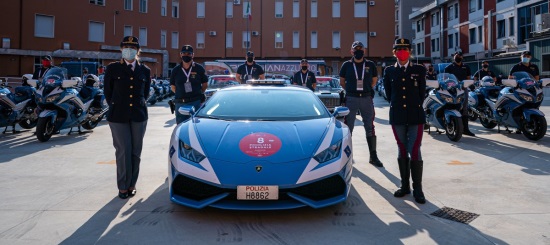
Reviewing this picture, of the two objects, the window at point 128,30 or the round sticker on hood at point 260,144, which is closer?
the round sticker on hood at point 260,144

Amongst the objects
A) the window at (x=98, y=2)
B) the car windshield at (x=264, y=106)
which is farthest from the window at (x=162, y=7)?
the car windshield at (x=264, y=106)

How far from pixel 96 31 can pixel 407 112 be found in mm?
33898

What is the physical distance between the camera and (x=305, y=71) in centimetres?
1086

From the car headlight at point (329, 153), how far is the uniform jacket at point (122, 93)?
217cm

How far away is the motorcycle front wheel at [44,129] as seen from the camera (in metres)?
8.70

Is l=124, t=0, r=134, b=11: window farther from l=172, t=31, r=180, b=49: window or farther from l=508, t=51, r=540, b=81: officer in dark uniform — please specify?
l=508, t=51, r=540, b=81: officer in dark uniform

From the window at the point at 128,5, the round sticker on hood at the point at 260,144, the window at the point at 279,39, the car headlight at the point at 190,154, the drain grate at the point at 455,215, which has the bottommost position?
the drain grate at the point at 455,215

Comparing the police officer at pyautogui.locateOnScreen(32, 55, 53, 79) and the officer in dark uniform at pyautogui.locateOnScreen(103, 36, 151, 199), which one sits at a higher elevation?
the police officer at pyautogui.locateOnScreen(32, 55, 53, 79)

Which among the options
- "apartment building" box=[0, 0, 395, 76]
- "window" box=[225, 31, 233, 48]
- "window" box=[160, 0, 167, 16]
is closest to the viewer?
"window" box=[160, 0, 167, 16]

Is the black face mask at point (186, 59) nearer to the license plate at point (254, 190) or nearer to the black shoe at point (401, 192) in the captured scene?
the license plate at point (254, 190)

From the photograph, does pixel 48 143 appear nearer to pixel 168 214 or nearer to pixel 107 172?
pixel 107 172

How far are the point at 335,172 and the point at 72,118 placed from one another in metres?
7.57

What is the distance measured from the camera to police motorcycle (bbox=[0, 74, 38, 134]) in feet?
31.4

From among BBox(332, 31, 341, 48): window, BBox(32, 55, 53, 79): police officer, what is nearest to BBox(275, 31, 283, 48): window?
BBox(332, 31, 341, 48): window
